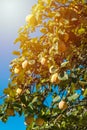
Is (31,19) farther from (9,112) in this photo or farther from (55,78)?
(9,112)

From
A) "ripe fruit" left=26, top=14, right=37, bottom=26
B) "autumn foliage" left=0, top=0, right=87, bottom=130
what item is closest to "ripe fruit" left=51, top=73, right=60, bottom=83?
"autumn foliage" left=0, top=0, right=87, bottom=130

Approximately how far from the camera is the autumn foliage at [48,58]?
111 inches

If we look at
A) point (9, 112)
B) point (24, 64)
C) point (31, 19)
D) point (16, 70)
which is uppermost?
point (31, 19)

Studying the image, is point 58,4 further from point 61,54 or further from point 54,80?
point 54,80

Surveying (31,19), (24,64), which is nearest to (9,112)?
(24,64)

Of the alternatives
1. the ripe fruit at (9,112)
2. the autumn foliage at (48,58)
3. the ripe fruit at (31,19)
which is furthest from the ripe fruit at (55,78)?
the ripe fruit at (31,19)

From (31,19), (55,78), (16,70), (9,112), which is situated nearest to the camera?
(55,78)

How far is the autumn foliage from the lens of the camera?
2822 millimetres

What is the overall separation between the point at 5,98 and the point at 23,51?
2.03 feet

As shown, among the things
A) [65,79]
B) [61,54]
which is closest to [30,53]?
[61,54]

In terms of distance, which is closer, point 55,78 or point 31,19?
point 55,78

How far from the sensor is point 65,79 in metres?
2.72

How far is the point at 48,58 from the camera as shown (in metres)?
2.91

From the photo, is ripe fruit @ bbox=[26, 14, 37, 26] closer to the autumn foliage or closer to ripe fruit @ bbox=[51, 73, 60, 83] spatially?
the autumn foliage
